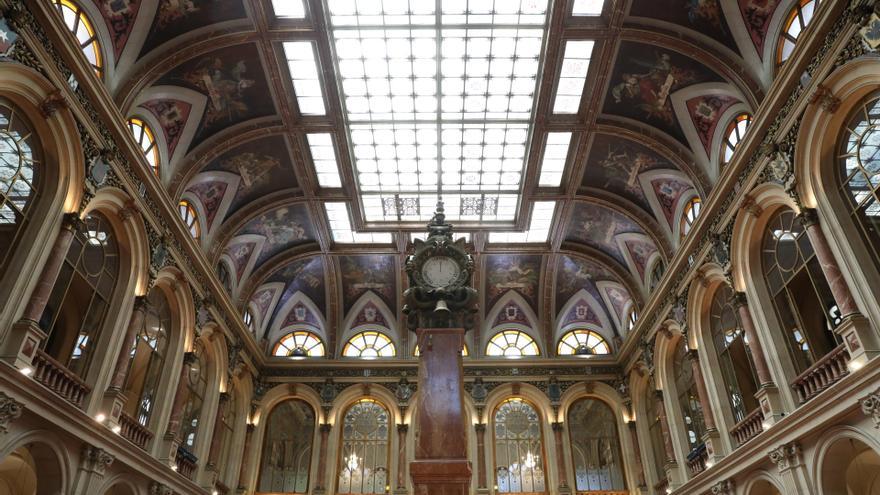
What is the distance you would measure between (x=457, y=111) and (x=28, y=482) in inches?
599

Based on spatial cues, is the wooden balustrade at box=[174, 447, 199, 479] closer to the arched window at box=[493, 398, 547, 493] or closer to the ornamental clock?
the arched window at box=[493, 398, 547, 493]

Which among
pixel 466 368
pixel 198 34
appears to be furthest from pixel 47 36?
pixel 466 368

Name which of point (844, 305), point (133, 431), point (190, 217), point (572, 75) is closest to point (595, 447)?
point (572, 75)

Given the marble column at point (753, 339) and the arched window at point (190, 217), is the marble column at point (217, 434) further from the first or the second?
the marble column at point (753, 339)

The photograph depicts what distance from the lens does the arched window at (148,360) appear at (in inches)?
637

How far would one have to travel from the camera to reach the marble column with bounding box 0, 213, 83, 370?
34.7ft

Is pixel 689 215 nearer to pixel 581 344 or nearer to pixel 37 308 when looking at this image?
pixel 581 344

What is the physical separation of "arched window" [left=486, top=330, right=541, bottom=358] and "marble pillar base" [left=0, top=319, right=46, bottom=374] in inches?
752

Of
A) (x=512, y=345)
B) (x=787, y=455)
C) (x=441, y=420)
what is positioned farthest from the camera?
(x=512, y=345)

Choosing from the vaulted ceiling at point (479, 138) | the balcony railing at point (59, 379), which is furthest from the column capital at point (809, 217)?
the balcony railing at point (59, 379)

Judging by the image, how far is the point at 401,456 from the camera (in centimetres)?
2434

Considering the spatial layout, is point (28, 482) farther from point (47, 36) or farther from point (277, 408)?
point (277, 408)

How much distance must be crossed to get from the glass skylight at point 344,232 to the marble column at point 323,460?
769 cm

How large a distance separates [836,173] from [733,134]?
423 centimetres
